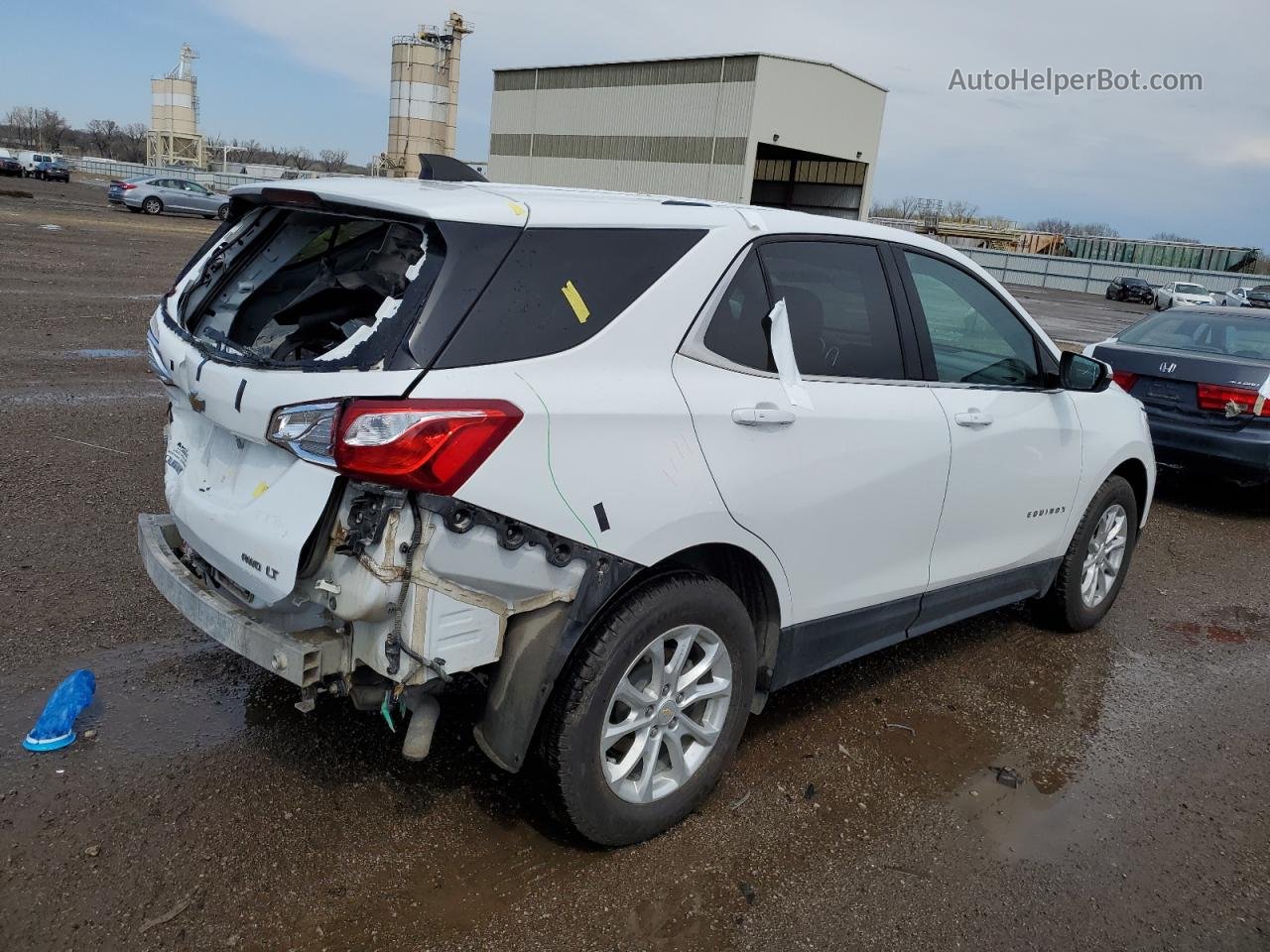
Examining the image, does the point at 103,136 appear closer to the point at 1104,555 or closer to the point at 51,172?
the point at 51,172

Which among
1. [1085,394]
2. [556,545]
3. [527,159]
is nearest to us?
[556,545]

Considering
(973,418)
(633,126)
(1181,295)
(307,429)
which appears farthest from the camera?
(633,126)

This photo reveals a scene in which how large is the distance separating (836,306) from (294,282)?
6.27ft

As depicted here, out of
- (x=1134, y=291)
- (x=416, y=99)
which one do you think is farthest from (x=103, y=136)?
(x=1134, y=291)

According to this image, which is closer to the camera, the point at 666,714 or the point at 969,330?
the point at 666,714

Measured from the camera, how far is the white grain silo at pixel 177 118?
91.5 metres

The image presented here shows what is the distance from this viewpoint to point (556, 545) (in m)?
2.63

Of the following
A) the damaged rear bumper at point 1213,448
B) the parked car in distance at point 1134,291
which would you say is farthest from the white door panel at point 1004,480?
the parked car in distance at point 1134,291

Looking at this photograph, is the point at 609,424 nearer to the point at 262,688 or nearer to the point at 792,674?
the point at 792,674

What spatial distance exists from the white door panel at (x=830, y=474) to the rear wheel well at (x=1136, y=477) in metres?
1.90

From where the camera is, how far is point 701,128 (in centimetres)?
4594

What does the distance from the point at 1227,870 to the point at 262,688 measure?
11.3ft

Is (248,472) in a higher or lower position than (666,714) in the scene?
higher

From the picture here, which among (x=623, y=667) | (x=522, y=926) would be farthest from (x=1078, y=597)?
(x=522, y=926)
